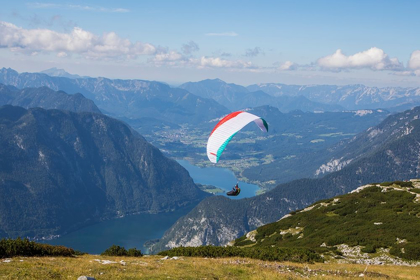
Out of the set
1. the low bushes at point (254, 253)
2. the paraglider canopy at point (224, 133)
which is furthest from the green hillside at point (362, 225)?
the paraglider canopy at point (224, 133)

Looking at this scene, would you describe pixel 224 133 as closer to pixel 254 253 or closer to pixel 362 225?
pixel 254 253

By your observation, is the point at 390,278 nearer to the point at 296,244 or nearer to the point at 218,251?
the point at 218,251

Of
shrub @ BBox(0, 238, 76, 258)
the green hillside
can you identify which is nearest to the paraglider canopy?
the green hillside

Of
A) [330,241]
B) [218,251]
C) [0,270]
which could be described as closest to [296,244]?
[330,241]

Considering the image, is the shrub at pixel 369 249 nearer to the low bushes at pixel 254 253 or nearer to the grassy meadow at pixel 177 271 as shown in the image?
the low bushes at pixel 254 253

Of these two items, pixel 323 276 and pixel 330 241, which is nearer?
pixel 323 276

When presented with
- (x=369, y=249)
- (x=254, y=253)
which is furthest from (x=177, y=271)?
(x=369, y=249)
